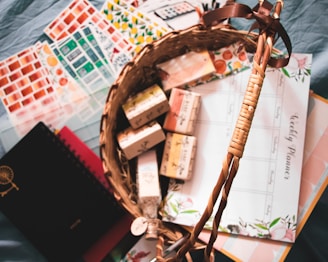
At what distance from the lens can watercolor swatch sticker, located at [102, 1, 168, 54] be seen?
0.90 m

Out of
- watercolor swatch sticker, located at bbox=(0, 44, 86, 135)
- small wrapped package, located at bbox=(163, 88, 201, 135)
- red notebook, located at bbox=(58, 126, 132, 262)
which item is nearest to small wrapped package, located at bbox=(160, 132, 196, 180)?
small wrapped package, located at bbox=(163, 88, 201, 135)

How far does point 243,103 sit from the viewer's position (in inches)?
23.6

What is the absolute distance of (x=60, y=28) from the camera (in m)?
0.92

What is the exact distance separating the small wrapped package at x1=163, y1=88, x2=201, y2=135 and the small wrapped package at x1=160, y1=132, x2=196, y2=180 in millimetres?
17

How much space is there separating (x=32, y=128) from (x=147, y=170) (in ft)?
0.96

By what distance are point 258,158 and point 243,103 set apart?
0.20 meters

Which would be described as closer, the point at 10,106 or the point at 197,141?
the point at 197,141

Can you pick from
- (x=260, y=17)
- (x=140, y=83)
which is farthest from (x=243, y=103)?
(x=140, y=83)

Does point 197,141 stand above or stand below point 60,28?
below

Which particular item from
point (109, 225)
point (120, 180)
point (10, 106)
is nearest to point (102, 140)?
point (120, 180)

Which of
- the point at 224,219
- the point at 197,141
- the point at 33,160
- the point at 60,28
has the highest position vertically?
the point at 60,28

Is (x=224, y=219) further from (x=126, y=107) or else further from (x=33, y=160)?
(x=33, y=160)

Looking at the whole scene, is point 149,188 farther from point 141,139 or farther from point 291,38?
point 291,38

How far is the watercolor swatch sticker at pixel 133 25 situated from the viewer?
0.90m
